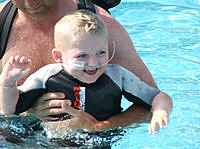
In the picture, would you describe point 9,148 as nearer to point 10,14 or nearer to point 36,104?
point 36,104

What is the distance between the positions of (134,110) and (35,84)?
79cm

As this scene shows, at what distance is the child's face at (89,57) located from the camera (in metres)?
2.90

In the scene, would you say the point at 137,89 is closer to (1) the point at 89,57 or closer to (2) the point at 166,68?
(1) the point at 89,57

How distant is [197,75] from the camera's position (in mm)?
5082

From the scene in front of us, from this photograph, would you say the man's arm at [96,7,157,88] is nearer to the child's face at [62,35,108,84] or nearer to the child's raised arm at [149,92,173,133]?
the child's raised arm at [149,92,173,133]

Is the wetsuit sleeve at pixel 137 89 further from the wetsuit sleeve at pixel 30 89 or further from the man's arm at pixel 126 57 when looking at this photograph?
the wetsuit sleeve at pixel 30 89

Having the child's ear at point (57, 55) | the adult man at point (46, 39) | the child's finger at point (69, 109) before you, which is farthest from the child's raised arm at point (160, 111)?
the child's ear at point (57, 55)

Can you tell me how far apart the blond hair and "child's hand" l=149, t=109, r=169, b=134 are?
629mm

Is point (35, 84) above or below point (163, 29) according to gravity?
above

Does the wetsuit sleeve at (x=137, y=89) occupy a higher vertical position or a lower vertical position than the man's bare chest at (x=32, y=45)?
lower

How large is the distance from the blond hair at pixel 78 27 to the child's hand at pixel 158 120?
0.63m

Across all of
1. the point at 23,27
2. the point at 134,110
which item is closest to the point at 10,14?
the point at 23,27

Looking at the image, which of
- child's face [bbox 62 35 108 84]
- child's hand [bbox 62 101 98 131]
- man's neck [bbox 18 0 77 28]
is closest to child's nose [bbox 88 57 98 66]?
child's face [bbox 62 35 108 84]

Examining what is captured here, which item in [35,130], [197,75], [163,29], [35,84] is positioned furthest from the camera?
[163,29]
